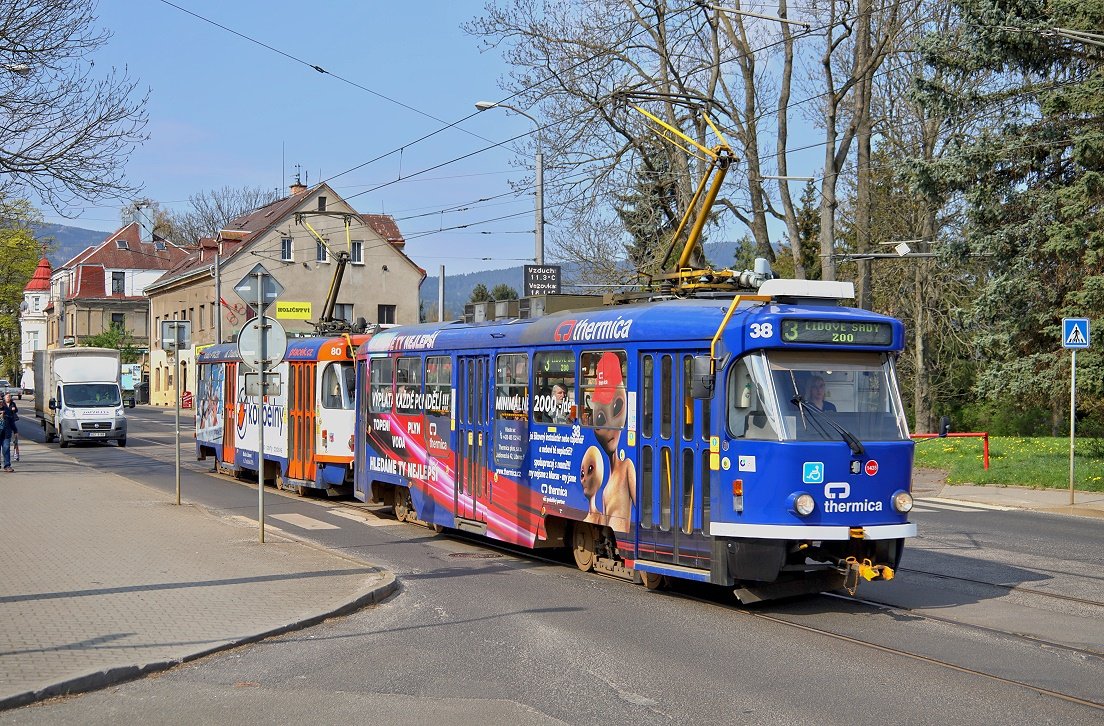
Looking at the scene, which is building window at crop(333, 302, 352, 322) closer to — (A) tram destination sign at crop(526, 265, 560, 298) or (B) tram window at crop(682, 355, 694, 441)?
(A) tram destination sign at crop(526, 265, 560, 298)

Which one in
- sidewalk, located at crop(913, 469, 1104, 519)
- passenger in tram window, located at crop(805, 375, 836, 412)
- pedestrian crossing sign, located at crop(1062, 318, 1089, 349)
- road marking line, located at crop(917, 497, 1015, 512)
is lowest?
road marking line, located at crop(917, 497, 1015, 512)

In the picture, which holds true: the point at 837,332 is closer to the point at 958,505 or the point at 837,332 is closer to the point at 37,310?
the point at 958,505

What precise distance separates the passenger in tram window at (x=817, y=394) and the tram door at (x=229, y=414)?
737 inches

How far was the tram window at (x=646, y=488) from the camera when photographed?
11555mm

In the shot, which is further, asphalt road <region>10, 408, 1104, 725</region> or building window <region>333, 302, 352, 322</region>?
building window <region>333, 302, 352, 322</region>

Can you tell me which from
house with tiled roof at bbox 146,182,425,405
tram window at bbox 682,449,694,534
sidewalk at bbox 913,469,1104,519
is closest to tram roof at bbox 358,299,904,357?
tram window at bbox 682,449,694,534

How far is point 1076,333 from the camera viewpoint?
21.5m

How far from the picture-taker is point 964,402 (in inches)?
2014

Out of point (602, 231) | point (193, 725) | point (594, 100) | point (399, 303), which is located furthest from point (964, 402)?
point (193, 725)

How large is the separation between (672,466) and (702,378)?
3.52ft

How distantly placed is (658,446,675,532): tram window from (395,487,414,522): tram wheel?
7.43 metres

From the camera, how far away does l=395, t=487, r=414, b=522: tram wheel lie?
718 inches

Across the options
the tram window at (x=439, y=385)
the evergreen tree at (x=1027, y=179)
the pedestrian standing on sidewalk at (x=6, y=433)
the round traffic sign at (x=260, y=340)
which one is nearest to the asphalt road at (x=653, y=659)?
the tram window at (x=439, y=385)

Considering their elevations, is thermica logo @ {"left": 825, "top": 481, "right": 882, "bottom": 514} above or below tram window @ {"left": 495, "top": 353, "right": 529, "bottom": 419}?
below
